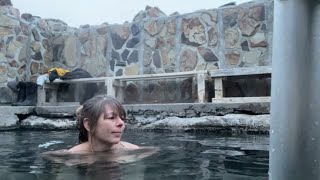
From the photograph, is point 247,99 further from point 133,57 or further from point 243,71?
point 133,57

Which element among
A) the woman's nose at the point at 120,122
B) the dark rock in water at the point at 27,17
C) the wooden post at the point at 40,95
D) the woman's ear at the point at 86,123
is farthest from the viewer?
the dark rock in water at the point at 27,17

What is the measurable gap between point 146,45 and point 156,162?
200 inches

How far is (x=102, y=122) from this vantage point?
2574mm

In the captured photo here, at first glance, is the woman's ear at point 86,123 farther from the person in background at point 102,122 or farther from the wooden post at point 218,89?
the wooden post at point 218,89

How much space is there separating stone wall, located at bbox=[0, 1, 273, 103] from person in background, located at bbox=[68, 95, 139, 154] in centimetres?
417

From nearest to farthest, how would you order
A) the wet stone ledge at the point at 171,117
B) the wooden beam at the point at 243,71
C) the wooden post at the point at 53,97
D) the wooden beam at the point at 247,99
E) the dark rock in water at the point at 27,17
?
1. the wet stone ledge at the point at 171,117
2. the wooden beam at the point at 247,99
3. the wooden beam at the point at 243,71
4. the wooden post at the point at 53,97
5. the dark rock in water at the point at 27,17

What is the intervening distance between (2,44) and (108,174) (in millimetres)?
6075

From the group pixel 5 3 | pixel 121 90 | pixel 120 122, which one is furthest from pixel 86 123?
pixel 5 3

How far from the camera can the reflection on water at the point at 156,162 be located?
223 cm

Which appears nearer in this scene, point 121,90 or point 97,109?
point 97,109

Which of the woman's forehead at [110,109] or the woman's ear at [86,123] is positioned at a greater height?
the woman's forehead at [110,109]

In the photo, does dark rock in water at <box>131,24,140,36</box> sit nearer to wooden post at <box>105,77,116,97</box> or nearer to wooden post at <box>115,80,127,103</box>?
wooden post at <box>115,80,127,103</box>

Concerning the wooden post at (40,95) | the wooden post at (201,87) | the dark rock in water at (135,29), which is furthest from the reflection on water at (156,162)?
the dark rock in water at (135,29)

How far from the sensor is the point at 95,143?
2777 mm
